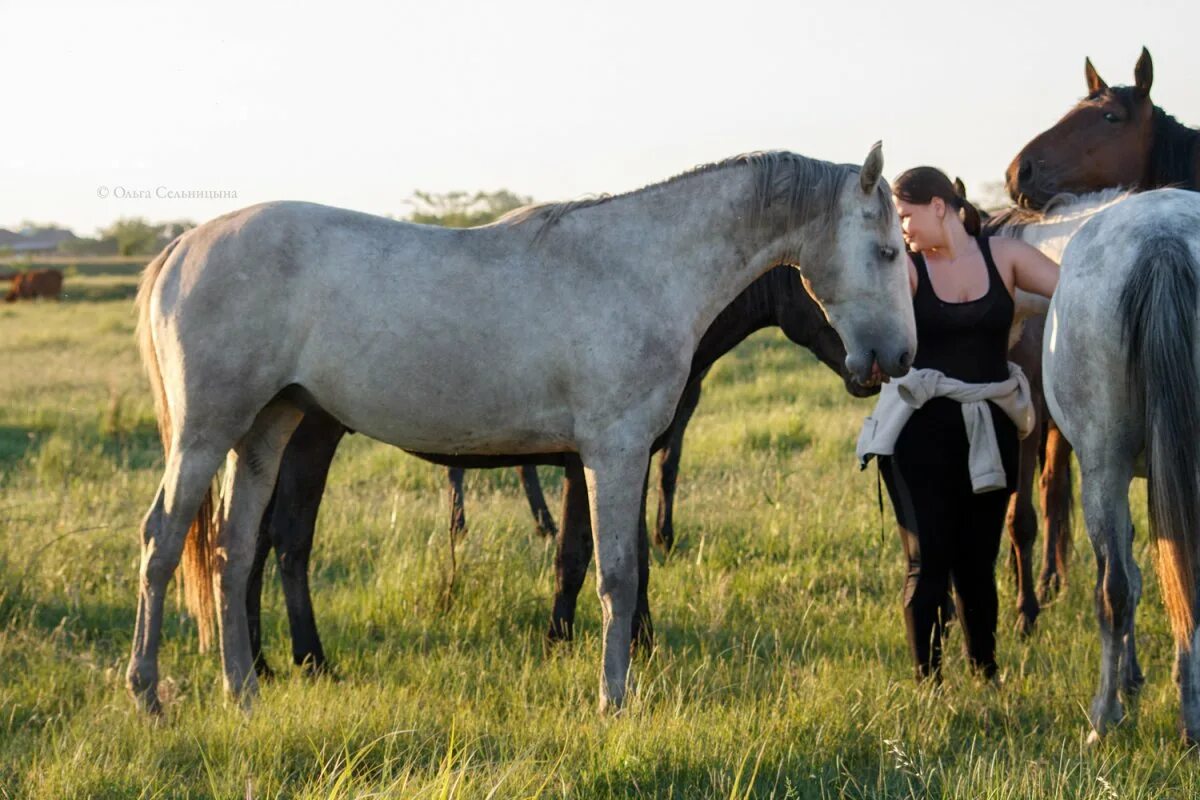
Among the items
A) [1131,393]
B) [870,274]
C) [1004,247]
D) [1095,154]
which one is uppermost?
[1095,154]

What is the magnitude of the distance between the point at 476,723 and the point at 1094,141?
4.80 metres

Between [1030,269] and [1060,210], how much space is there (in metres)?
1.33

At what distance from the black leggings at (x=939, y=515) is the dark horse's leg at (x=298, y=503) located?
2.39 m

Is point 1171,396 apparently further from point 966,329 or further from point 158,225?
point 158,225

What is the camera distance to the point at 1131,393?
3.57 metres

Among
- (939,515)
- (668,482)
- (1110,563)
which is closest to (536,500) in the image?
(668,482)

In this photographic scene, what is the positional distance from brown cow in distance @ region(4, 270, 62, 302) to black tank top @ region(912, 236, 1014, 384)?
3383 centimetres

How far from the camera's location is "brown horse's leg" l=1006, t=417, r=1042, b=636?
537cm

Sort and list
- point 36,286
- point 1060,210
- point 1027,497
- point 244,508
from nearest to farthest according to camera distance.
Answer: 1. point 244,508
2. point 1060,210
3. point 1027,497
4. point 36,286

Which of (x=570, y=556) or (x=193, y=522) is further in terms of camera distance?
(x=570, y=556)

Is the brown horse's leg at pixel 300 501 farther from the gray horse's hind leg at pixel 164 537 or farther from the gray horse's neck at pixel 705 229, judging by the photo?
the gray horse's neck at pixel 705 229

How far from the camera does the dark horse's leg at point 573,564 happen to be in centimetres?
480

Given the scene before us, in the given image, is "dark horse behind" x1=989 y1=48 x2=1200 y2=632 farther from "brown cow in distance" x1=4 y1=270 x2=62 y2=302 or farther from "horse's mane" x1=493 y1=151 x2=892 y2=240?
"brown cow in distance" x1=4 y1=270 x2=62 y2=302

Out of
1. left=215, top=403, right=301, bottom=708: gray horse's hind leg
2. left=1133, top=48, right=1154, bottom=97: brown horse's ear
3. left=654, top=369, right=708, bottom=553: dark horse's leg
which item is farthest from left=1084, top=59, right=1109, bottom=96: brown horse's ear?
left=215, top=403, right=301, bottom=708: gray horse's hind leg
